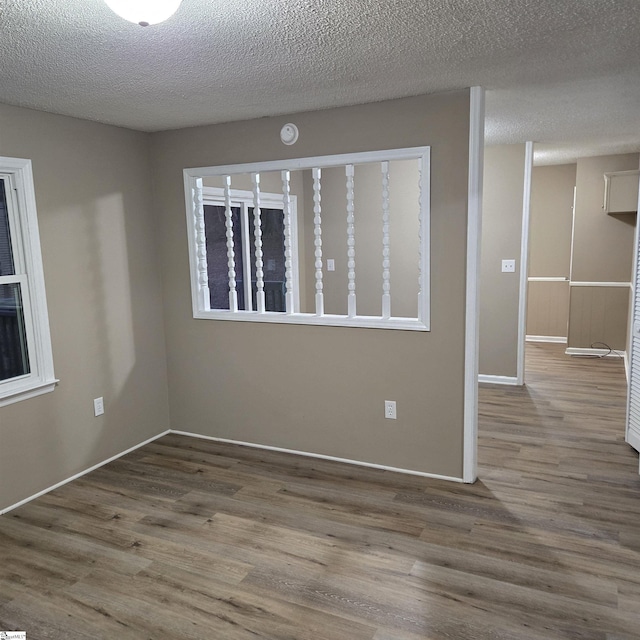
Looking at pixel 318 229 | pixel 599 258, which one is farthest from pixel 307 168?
pixel 599 258

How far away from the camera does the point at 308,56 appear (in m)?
2.38

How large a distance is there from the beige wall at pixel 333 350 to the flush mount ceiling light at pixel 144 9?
1.85 meters

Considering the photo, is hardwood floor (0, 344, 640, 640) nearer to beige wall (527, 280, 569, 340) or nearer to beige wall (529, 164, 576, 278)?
beige wall (527, 280, 569, 340)

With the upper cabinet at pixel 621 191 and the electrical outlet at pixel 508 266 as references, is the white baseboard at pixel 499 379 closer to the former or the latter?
the electrical outlet at pixel 508 266

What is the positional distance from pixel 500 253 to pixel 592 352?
85.2 inches

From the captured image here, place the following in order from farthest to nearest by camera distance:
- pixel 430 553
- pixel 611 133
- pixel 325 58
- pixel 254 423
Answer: pixel 611 133, pixel 254 423, pixel 430 553, pixel 325 58

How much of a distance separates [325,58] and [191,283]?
206 cm

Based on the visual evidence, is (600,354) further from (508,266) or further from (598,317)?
(508,266)

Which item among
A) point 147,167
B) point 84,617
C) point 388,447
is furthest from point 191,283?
point 84,617

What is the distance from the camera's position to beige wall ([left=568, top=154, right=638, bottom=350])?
6113 millimetres

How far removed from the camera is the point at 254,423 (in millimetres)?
3963

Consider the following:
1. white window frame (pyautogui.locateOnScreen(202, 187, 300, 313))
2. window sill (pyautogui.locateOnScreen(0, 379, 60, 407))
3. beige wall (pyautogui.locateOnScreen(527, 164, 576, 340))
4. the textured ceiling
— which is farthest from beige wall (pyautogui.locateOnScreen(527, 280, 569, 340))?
window sill (pyautogui.locateOnScreen(0, 379, 60, 407))

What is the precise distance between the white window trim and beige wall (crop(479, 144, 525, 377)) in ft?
6.50

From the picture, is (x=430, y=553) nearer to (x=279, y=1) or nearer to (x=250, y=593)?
(x=250, y=593)
